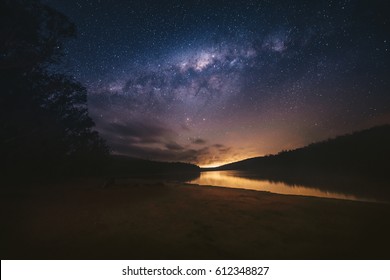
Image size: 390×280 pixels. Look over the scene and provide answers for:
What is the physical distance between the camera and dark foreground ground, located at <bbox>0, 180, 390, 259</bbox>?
16.4 ft

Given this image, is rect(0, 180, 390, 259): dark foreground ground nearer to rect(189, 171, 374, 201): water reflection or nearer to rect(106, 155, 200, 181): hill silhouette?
rect(189, 171, 374, 201): water reflection

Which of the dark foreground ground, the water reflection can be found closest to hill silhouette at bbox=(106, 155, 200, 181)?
the water reflection

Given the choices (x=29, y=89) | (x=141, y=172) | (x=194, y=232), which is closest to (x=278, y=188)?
(x=194, y=232)

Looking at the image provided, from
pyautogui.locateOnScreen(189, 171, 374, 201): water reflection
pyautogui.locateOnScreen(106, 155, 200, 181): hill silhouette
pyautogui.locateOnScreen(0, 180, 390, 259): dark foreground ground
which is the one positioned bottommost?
pyautogui.locateOnScreen(189, 171, 374, 201): water reflection

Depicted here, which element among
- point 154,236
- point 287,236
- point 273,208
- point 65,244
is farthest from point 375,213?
point 65,244

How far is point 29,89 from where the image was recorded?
50.6 feet

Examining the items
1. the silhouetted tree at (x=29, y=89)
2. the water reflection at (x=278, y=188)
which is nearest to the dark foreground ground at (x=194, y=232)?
the silhouetted tree at (x=29, y=89)

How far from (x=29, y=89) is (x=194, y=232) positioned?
57.6ft

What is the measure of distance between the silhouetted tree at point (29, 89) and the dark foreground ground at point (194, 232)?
7.32 meters

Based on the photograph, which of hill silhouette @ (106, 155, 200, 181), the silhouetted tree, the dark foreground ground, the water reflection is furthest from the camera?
hill silhouette @ (106, 155, 200, 181)

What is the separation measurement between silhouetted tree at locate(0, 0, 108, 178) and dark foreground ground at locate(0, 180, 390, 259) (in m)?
7.32

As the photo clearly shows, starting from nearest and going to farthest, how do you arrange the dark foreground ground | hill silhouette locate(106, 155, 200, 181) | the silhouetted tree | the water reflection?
the dark foreground ground → the silhouetted tree → the water reflection → hill silhouette locate(106, 155, 200, 181)

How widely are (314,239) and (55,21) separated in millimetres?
17551
